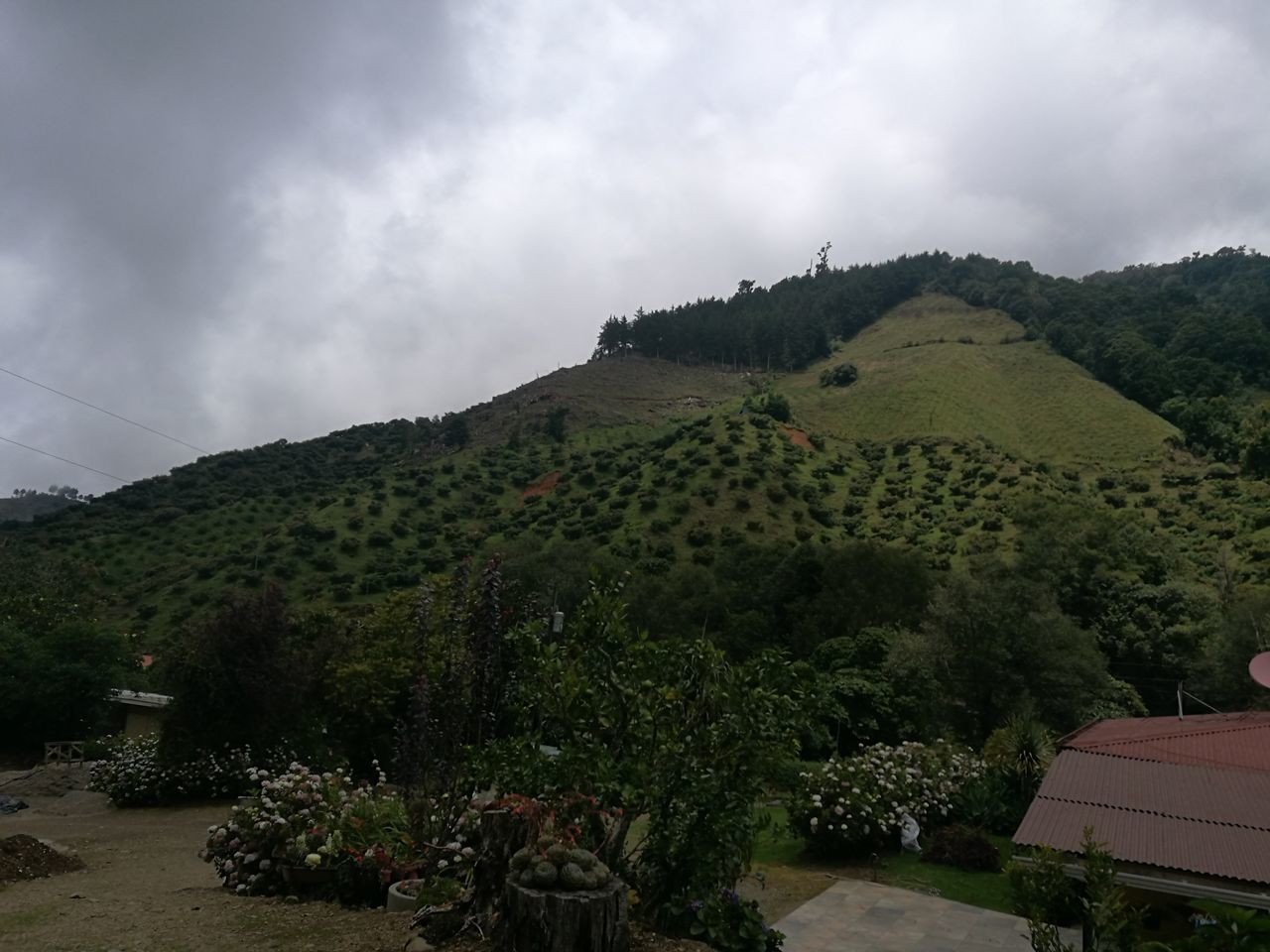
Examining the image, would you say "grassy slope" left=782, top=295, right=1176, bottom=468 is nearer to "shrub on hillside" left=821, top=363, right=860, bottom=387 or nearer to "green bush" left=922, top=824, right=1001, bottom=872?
"shrub on hillside" left=821, top=363, right=860, bottom=387

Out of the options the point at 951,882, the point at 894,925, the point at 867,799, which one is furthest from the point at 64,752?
the point at 951,882

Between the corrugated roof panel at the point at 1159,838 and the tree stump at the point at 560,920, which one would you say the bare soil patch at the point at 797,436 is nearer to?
the corrugated roof panel at the point at 1159,838

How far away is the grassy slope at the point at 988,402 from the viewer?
6706cm

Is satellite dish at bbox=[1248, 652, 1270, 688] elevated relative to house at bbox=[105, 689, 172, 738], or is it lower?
elevated

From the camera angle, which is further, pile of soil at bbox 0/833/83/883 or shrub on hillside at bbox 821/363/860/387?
shrub on hillside at bbox 821/363/860/387

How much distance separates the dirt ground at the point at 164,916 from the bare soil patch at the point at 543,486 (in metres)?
54.9

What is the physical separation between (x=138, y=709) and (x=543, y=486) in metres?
41.4

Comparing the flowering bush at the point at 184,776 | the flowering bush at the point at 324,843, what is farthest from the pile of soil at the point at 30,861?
the flowering bush at the point at 184,776

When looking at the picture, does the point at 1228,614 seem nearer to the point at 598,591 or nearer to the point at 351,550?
the point at 598,591

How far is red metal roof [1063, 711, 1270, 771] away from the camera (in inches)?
456

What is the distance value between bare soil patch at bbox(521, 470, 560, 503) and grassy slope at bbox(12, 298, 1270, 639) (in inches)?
42.6

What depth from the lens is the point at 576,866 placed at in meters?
4.73

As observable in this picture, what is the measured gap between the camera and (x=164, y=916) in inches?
265

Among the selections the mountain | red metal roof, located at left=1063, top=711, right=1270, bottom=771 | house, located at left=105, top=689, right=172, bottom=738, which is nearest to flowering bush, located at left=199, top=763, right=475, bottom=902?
red metal roof, located at left=1063, top=711, right=1270, bottom=771
